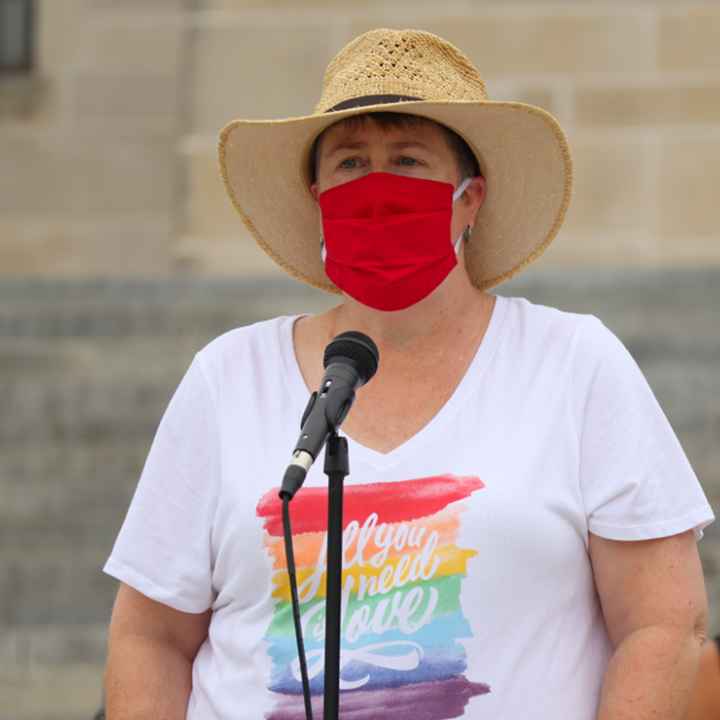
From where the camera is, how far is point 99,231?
31.6ft

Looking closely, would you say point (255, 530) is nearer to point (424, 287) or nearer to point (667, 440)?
point (424, 287)

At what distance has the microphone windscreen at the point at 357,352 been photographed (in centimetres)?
290

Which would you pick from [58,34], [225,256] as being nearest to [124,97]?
[58,34]

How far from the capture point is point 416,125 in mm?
3510

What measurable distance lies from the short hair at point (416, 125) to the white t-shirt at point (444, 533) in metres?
0.37

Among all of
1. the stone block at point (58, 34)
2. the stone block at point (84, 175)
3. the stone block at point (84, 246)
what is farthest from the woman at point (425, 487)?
the stone block at point (58, 34)

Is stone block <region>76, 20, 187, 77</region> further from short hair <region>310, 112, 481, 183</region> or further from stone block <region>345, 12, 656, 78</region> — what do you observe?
short hair <region>310, 112, 481, 183</region>

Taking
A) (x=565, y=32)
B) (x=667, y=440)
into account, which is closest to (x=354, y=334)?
(x=667, y=440)

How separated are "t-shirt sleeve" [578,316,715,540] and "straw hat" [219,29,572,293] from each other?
478mm

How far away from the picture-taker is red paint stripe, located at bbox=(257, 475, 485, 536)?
3256 millimetres

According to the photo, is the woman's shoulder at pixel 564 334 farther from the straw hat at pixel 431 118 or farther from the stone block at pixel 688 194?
the stone block at pixel 688 194

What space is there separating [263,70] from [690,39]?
189 cm

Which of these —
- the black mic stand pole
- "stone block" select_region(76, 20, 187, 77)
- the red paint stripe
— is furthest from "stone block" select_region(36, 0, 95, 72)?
the black mic stand pole

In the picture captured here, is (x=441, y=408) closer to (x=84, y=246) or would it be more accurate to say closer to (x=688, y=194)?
(x=688, y=194)
